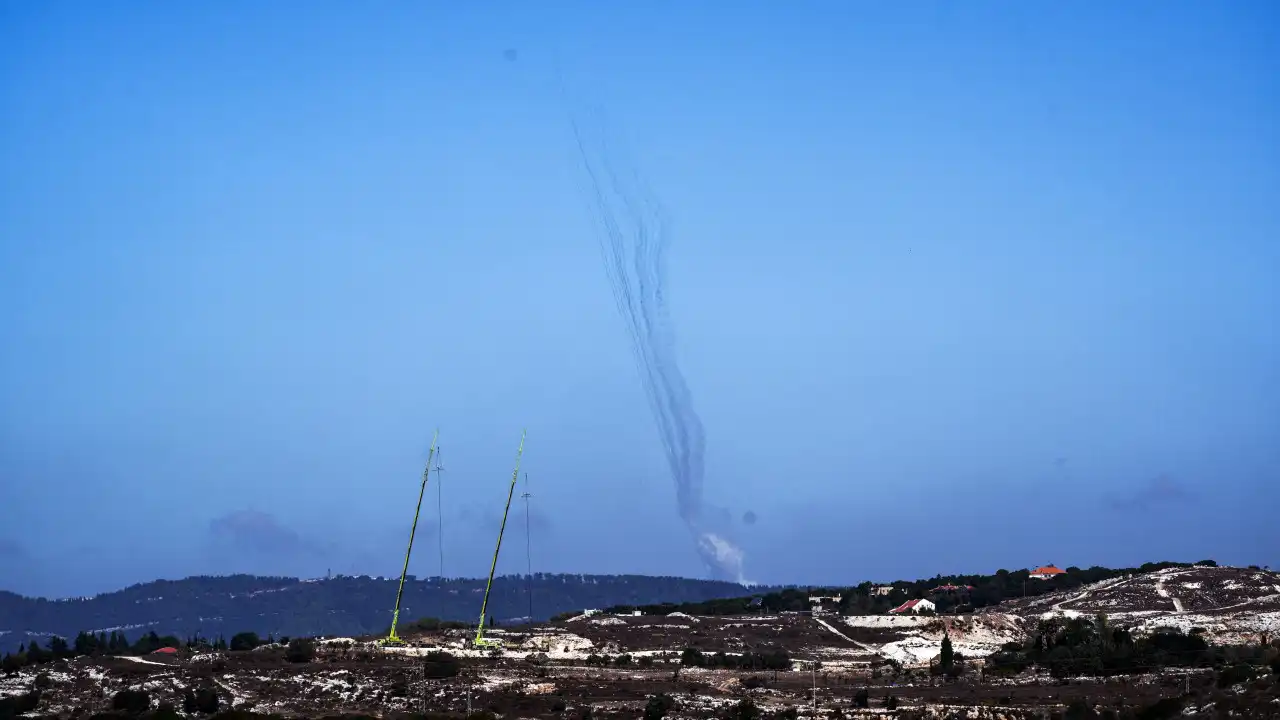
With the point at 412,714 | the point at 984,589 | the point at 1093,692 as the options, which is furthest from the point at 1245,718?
the point at 984,589

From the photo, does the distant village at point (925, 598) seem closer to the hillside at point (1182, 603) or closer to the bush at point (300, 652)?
the hillside at point (1182, 603)

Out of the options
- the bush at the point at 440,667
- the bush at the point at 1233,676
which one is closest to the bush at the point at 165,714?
the bush at the point at 440,667

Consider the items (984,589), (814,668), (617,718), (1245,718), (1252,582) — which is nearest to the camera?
(1245,718)

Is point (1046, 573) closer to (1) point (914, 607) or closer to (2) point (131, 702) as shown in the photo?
(1) point (914, 607)

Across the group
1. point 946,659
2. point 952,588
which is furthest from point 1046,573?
point 946,659

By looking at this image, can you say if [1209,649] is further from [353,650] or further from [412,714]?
[353,650]

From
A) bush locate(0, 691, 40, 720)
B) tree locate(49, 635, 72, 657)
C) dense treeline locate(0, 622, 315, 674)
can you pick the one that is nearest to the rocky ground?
bush locate(0, 691, 40, 720)
